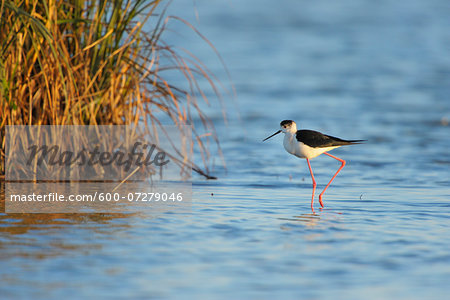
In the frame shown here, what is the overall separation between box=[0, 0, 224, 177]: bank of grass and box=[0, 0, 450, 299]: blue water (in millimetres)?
1200

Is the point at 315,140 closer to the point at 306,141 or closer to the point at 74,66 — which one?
the point at 306,141

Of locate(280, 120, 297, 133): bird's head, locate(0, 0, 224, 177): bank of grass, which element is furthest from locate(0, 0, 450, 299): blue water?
locate(0, 0, 224, 177): bank of grass

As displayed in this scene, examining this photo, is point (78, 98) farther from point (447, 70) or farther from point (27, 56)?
point (447, 70)

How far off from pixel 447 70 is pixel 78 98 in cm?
1350

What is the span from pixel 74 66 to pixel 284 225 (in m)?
2.55

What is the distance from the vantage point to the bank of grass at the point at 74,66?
6.75 meters

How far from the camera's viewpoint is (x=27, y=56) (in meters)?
6.90

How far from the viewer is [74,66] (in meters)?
7.09

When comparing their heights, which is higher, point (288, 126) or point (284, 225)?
point (288, 126)

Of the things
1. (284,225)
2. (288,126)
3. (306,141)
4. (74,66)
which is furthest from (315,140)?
(74,66)

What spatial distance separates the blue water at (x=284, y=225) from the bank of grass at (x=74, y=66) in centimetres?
120

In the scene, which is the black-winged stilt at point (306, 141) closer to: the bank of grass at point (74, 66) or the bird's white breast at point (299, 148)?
the bird's white breast at point (299, 148)

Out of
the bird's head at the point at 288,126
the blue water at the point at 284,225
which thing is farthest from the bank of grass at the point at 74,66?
the blue water at the point at 284,225

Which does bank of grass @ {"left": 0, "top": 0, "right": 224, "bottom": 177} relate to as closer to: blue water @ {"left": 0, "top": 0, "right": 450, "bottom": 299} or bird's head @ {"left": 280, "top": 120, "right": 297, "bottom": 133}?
bird's head @ {"left": 280, "top": 120, "right": 297, "bottom": 133}
